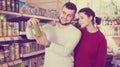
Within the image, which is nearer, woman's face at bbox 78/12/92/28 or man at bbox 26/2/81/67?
man at bbox 26/2/81/67

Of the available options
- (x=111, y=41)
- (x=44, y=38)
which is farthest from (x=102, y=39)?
(x=111, y=41)

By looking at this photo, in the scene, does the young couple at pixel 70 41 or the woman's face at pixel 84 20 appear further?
the woman's face at pixel 84 20

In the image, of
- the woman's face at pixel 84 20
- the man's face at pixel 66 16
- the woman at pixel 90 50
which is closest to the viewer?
the man's face at pixel 66 16

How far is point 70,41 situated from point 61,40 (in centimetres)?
10

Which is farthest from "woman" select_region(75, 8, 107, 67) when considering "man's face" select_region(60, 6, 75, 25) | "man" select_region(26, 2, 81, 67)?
"man's face" select_region(60, 6, 75, 25)

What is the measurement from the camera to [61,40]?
2.65 meters

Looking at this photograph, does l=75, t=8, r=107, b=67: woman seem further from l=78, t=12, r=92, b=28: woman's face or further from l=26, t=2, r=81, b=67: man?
l=26, t=2, r=81, b=67: man

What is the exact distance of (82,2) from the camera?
21.6 ft

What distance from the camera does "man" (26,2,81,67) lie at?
8.37ft

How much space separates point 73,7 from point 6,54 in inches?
52.3

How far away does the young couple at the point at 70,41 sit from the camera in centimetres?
259

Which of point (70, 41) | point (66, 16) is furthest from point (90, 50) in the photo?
point (66, 16)

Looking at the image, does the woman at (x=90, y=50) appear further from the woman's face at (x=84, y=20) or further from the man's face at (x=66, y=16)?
the man's face at (x=66, y=16)

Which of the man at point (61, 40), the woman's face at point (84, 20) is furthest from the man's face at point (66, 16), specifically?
the woman's face at point (84, 20)
